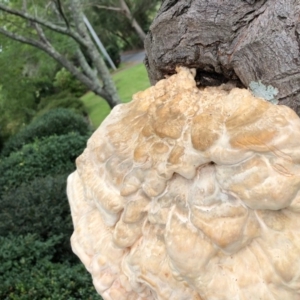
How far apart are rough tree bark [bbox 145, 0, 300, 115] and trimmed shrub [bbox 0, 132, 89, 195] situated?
429 cm

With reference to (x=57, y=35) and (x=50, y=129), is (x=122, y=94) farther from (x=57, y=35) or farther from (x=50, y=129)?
(x=57, y=35)

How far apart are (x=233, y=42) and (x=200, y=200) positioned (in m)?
0.38

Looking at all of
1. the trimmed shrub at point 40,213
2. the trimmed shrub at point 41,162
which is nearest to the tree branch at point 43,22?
the trimmed shrub at point 41,162

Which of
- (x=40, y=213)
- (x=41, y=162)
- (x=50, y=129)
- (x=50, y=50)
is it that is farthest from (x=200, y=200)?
(x=50, y=129)

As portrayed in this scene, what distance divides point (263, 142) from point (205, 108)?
0.16 meters

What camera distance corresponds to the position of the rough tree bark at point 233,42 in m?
0.82

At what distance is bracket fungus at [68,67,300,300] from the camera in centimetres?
66

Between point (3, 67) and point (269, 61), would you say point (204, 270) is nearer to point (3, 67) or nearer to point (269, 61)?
point (269, 61)

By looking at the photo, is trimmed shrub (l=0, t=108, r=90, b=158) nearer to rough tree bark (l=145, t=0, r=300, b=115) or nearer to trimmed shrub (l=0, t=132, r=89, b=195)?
trimmed shrub (l=0, t=132, r=89, b=195)

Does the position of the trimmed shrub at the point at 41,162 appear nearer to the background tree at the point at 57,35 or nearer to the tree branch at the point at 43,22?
the background tree at the point at 57,35

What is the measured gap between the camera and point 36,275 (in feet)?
9.12

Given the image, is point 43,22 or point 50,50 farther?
point 50,50

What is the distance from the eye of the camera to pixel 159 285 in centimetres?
75

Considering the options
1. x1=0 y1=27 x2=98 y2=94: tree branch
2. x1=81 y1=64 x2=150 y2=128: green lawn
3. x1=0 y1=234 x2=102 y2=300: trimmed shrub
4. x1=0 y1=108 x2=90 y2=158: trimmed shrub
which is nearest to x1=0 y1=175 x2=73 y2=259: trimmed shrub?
x1=0 y1=234 x2=102 y2=300: trimmed shrub
